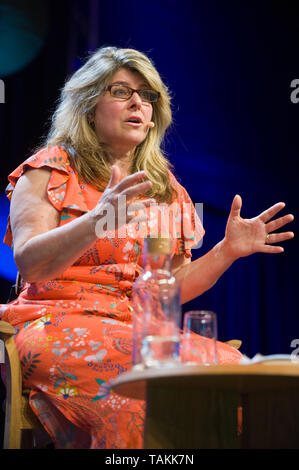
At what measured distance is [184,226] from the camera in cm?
207

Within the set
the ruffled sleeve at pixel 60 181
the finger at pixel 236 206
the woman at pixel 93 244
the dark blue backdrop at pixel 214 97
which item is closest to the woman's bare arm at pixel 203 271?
the woman at pixel 93 244

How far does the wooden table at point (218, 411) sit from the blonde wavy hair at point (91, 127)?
0.78 meters

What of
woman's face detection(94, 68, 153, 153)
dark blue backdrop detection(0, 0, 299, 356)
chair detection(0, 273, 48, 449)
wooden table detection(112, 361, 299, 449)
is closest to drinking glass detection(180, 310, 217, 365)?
wooden table detection(112, 361, 299, 449)

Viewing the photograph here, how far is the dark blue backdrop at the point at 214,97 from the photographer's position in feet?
9.36

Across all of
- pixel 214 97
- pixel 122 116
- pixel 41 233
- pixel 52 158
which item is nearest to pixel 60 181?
pixel 52 158

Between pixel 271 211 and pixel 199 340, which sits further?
pixel 271 211

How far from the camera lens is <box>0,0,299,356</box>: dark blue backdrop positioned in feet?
9.36

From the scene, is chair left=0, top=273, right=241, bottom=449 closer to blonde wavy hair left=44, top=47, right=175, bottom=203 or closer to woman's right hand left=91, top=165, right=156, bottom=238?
woman's right hand left=91, top=165, right=156, bottom=238

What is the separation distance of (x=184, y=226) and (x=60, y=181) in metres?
0.47

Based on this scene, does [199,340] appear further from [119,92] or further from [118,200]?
[119,92]

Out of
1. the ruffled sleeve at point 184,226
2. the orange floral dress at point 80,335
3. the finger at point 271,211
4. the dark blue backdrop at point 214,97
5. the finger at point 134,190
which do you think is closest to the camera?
the finger at point 134,190

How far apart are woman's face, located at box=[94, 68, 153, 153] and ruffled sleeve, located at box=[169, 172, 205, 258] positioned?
236 mm

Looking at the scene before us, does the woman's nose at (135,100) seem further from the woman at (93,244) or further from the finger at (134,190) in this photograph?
the finger at (134,190)

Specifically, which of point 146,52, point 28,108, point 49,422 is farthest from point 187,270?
point 146,52
